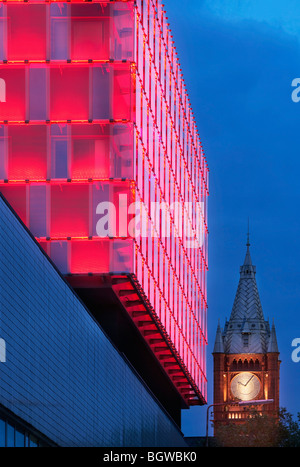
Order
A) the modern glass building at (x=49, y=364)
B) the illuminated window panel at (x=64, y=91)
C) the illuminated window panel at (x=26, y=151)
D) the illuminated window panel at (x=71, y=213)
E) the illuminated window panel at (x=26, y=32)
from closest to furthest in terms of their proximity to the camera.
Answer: the modern glass building at (x=49, y=364) < the illuminated window panel at (x=71, y=213) < the illuminated window panel at (x=26, y=151) < the illuminated window panel at (x=64, y=91) < the illuminated window panel at (x=26, y=32)

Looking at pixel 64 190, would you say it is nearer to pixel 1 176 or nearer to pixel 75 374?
pixel 1 176

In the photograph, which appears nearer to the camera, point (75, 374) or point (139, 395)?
point (75, 374)
